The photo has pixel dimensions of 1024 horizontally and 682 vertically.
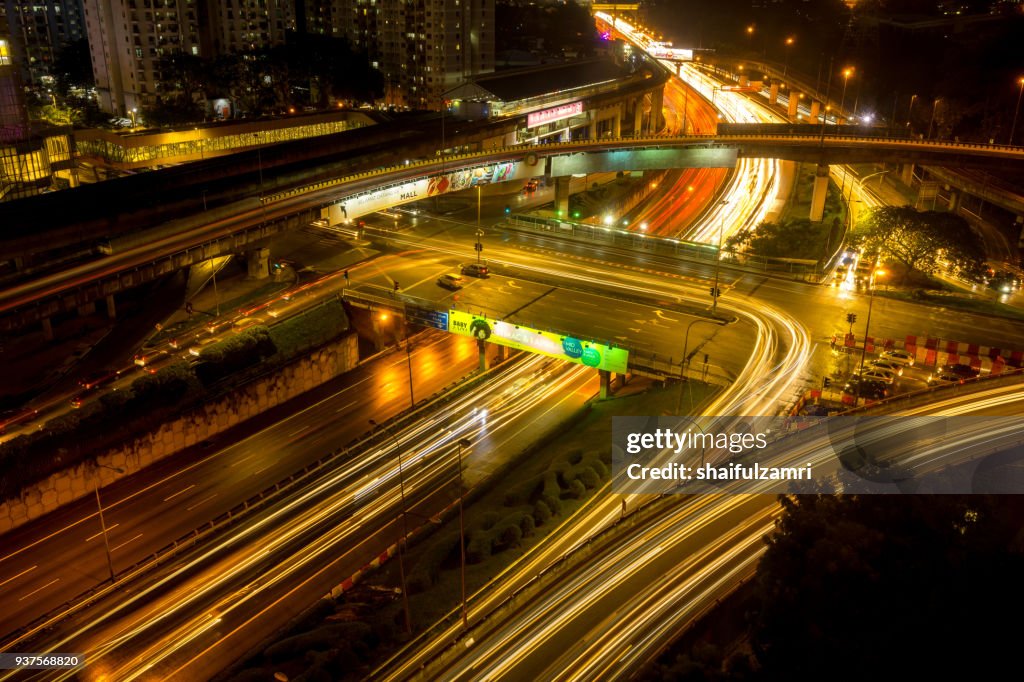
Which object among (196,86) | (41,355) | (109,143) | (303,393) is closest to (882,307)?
(303,393)

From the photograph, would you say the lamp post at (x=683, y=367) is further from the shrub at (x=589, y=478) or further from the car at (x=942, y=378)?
the car at (x=942, y=378)

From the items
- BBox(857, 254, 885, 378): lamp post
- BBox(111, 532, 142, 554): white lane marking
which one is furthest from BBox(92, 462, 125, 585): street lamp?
BBox(857, 254, 885, 378): lamp post

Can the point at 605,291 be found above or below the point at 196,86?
below

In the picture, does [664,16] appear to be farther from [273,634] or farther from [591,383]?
[273,634]

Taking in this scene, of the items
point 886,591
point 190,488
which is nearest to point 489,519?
point 190,488

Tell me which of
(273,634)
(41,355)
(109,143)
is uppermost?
(109,143)

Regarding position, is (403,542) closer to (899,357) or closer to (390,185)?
(899,357)
